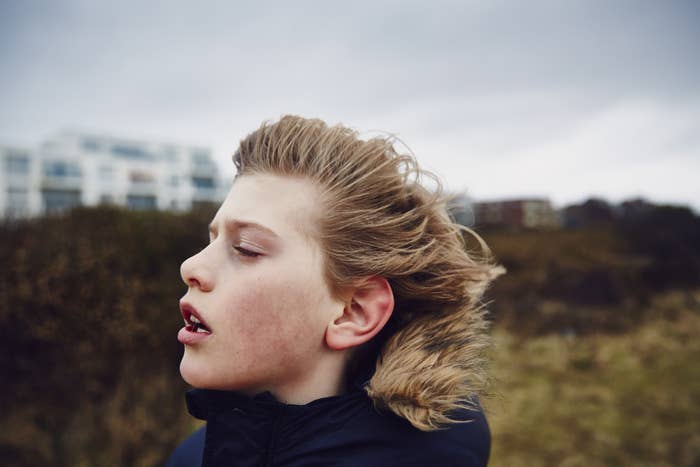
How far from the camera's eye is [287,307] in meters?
1.33

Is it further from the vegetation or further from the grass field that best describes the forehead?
the grass field

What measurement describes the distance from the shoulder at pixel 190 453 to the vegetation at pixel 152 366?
3.65 feet

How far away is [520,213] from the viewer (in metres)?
11.6

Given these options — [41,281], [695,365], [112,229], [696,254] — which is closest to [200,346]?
[41,281]

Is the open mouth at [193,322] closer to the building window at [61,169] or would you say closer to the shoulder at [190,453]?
the shoulder at [190,453]

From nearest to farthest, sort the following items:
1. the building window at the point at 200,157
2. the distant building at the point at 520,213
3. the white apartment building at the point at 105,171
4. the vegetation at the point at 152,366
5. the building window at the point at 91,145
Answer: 1. the vegetation at the point at 152,366
2. the distant building at the point at 520,213
3. the white apartment building at the point at 105,171
4. the building window at the point at 91,145
5. the building window at the point at 200,157

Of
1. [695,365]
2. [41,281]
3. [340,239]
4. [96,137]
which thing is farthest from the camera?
[96,137]

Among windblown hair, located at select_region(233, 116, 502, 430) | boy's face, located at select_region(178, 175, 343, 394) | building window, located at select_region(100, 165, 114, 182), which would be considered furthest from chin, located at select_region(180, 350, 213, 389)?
building window, located at select_region(100, 165, 114, 182)

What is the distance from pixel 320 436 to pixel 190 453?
0.70m

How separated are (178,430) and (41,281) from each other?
1.92 meters

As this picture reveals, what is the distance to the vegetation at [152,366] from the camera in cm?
385

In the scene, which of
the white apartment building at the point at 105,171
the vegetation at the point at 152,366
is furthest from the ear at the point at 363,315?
the white apartment building at the point at 105,171

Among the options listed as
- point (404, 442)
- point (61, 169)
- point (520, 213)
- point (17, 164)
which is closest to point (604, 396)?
point (520, 213)

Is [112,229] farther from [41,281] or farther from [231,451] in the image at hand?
[231,451]
